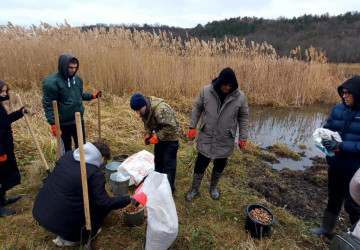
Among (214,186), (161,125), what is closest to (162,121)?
(161,125)

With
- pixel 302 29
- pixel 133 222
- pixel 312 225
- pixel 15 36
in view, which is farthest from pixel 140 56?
pixel 302 29

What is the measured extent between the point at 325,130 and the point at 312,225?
4.42 feet

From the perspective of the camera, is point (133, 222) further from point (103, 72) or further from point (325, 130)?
point (103, 72)

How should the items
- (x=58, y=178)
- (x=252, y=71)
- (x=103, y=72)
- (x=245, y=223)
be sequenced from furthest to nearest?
(x=252, y=71) < (x=103, y=72) < (x=245, y=223) < (x=58, y=178)

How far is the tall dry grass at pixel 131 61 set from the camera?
22.0 feet

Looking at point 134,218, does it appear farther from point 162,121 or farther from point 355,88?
point 355,88

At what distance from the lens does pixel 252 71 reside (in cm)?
848

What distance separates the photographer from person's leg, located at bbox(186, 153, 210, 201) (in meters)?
2.95

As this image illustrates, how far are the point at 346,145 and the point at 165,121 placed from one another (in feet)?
6.04

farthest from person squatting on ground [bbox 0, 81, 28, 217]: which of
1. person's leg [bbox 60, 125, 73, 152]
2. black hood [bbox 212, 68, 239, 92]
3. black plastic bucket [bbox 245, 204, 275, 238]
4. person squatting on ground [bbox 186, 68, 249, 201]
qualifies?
black plastic bucket [bbox 245, 204, 275, 238]

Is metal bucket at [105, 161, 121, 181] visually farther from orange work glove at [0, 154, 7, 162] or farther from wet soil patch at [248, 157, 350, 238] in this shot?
wet soil patch at [248, 157, 350, 238]

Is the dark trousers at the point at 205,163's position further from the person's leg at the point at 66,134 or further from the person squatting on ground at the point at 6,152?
the person squatting on ground at the point at 6,152

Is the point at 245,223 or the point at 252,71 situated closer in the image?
the point at 245,223

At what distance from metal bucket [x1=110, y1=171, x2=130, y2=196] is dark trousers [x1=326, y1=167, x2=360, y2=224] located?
2384mm
